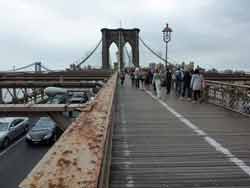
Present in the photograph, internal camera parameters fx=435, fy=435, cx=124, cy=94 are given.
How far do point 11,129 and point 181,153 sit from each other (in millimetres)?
30451

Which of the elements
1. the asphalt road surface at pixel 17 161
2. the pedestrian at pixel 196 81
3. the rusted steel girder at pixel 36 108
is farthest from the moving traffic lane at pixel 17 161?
the pedestrian at pixel 196 81

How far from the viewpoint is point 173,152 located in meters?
8.04

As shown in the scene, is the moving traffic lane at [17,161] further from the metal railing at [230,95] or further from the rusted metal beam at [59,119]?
the metal railing at [230,95]

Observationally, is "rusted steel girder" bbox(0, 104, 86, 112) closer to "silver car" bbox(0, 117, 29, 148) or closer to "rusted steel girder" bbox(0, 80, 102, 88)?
"silver car" bbox(0, 117, 29, 148)

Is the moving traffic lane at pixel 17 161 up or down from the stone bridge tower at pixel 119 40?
down

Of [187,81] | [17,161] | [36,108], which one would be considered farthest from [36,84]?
[36,108]

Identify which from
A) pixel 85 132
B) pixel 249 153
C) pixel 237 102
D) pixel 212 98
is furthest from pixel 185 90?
pixel 85 132

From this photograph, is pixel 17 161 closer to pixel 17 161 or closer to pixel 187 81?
pixel 17 161

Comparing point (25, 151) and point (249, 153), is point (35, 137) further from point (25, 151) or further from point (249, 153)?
point (249, 153)

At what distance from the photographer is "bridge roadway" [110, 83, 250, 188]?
602cm

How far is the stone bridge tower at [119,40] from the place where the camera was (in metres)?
98.6

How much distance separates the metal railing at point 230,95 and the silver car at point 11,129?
18375 millimetres

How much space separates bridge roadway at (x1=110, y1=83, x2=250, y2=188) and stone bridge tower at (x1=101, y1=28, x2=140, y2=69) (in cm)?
8472

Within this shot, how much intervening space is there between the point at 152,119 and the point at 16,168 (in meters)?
15.0
